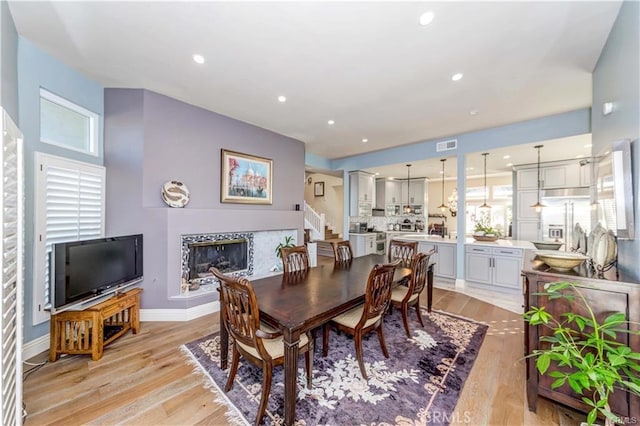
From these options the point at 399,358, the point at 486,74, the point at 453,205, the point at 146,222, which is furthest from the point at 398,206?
the point at 146,222

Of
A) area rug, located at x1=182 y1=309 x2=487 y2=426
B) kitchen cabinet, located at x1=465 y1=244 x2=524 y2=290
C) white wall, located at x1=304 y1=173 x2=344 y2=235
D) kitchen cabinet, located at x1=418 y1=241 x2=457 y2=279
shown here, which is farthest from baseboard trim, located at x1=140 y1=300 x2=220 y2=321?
white wall, located at x1=304 y1=173 x2=344 y2=235

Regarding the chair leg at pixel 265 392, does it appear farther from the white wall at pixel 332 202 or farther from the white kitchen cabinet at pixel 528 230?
the white wall at pixel 332 202

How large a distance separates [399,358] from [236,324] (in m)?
1.62

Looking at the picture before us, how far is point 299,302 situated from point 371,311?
2.13 ft

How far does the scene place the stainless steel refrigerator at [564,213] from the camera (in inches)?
204

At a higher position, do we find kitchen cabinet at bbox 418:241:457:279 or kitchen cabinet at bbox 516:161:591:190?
kitchen cabinet at bbox 516:161:591:190

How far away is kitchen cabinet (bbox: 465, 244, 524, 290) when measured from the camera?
4293mm

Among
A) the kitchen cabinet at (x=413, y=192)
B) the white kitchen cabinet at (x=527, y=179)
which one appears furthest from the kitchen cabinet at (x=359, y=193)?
the white kitchen cabinet at (x=527, y=179)

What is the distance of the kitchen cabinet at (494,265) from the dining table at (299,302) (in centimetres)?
256

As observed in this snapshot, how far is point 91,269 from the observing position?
2.42 m

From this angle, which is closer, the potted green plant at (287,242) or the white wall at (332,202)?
the potted green plant at (287,242)

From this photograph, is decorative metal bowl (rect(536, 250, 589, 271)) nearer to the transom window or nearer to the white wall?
the transom window

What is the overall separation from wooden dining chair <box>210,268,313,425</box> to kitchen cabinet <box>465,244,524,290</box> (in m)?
4.02

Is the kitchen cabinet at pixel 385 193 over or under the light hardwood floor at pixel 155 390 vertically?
over
